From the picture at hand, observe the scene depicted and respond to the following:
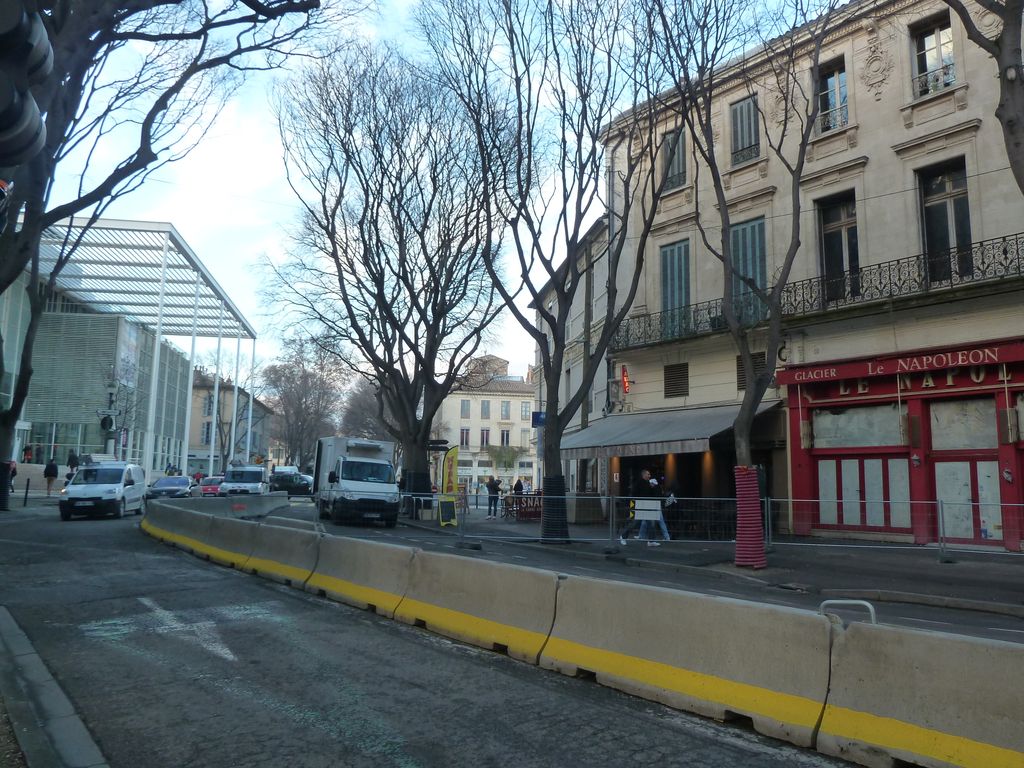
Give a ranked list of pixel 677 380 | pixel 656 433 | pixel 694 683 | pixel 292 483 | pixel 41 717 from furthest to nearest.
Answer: pixel 292 483
pixel 677 380
pixel 656 433
pixel 694 683
pixel 41 717

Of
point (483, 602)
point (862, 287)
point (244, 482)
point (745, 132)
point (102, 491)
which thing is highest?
point (745, 132)

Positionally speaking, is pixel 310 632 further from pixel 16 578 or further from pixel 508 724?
pixel 16 578

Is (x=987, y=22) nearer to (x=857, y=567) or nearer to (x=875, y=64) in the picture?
(x=875, y=64)

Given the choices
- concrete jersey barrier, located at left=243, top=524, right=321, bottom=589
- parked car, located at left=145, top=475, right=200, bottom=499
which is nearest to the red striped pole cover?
concrete jersey barrier, located at left=243, top=524, right=321, bottom=589

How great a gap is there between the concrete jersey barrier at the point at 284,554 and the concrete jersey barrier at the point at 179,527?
246cm

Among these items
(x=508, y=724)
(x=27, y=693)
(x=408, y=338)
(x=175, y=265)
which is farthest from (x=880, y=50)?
(x=175, y=265)

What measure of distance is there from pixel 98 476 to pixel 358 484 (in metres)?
8.17

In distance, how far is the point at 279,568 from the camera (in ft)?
36.6

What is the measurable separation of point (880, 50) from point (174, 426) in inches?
2286

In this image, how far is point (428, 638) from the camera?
24.5ft

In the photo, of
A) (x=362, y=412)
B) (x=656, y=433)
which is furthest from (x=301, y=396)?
(x=656, y=433)

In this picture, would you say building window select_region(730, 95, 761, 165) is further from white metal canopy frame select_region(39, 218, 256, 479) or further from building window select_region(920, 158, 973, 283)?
white metal canopy frame select_region(39, 218, 256, 479)

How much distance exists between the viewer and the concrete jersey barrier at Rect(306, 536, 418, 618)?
28.1 feet

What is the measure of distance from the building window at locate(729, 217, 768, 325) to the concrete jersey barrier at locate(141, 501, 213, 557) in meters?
Result: 14.0
